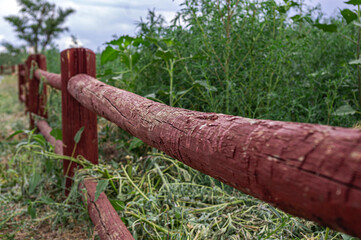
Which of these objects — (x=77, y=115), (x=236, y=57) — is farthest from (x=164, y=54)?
(x=77, y=115)

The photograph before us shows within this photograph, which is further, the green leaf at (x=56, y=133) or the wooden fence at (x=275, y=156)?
the green leaf at (x=56, y=133)

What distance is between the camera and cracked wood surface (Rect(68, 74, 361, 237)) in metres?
0.49

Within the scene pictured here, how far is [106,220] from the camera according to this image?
5.49ft

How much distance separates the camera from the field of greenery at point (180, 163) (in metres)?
1.73

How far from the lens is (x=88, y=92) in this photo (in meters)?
1.86

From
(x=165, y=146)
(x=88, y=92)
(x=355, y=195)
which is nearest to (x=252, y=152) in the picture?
(x=355, y=195)

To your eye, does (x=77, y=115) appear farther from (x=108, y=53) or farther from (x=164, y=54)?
(x=164, y=54)

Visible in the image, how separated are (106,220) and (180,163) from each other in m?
0.79

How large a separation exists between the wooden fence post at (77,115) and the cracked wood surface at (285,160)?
157 centimetres

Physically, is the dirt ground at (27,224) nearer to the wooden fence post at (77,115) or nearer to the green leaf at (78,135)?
the wooden fence post at (77,115)

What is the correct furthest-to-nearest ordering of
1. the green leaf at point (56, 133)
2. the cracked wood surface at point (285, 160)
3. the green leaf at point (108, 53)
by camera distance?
the green leaf at point (108, 53)
the green leaf at point (56, 133)
the cracked wood surface at point (285, 160)

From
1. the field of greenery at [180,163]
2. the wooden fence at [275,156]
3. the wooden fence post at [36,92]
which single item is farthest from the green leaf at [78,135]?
the wooden fence post at [36,92]

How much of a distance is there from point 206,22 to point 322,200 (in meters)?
2.27

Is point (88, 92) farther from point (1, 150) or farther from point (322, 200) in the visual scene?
point (1, 150)
